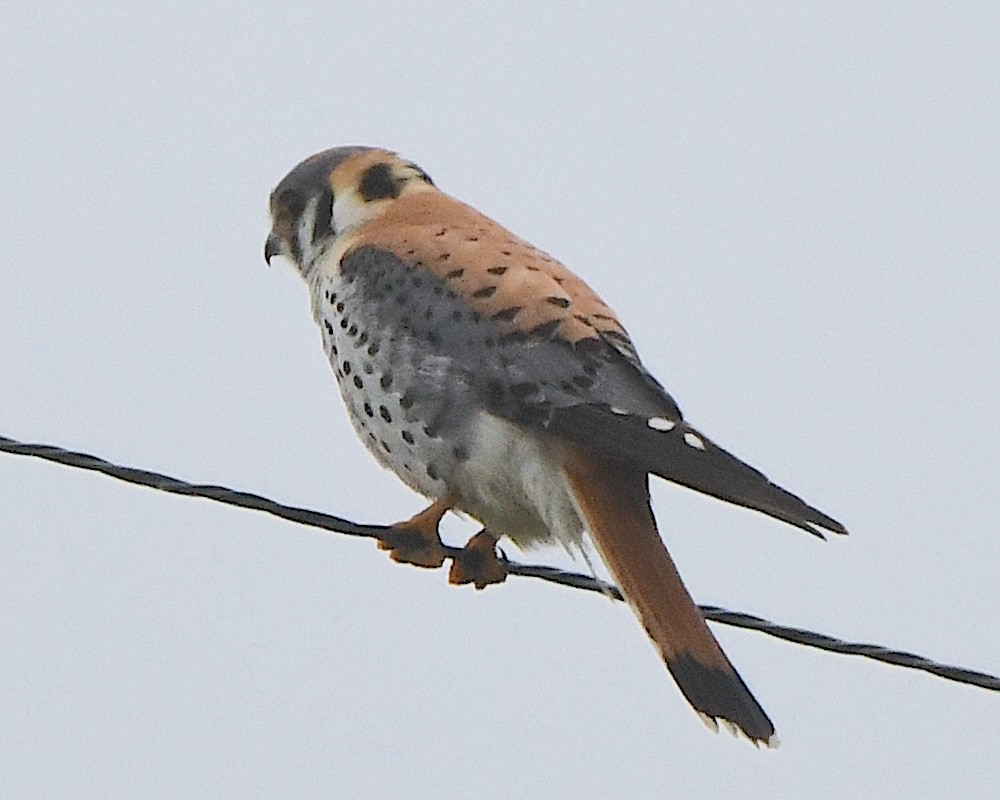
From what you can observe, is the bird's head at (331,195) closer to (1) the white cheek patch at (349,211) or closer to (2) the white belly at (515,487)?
(1) the white cheek patch at (349,211)

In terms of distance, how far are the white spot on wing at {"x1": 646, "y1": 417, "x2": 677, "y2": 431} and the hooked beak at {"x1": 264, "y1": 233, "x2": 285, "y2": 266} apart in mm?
1317

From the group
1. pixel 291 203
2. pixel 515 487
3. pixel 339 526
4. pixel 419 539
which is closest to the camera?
pixel 339 526

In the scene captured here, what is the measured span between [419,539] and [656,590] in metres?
0.57

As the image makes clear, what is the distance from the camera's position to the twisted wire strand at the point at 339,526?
314 cm

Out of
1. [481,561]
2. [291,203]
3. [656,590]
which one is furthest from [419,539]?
[291,203]

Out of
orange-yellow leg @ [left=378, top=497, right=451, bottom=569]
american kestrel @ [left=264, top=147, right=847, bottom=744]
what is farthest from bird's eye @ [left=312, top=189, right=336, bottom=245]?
orange-yellow leg @ [left=378, top=497, right=451, bottom=569]

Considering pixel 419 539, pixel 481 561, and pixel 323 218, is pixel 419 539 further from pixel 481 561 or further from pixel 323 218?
pixel 323 218

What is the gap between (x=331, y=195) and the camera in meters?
4.77

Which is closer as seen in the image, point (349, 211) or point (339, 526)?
point (339, 526)

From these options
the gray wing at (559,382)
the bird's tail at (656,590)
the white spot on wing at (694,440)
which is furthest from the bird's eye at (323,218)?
the white spot on wing at (694,440)

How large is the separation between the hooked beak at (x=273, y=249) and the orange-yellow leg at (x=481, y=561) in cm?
95

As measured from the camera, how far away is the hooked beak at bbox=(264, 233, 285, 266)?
4.80m

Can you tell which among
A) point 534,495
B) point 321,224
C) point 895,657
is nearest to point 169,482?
point 534,495

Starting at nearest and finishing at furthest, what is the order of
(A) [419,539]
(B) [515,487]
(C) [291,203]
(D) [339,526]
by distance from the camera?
(D) [339,526]
(B) [515,487]
(A) [419,539]
(C) [291,203]
